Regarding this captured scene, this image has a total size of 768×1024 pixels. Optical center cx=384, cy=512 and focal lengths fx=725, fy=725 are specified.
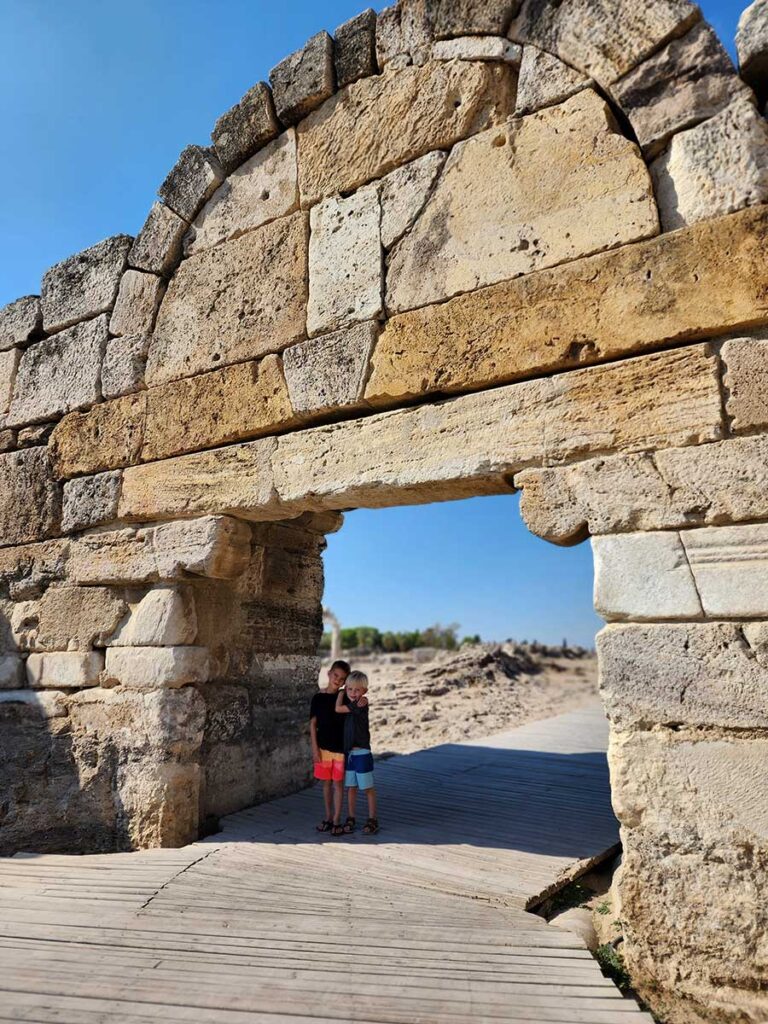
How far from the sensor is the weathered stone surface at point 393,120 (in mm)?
3676

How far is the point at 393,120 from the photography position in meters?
3.94

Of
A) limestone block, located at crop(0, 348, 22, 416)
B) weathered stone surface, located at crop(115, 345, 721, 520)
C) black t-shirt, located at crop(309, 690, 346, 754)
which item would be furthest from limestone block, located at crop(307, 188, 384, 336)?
limestone block, located at crop(0, 348, 22, 416)

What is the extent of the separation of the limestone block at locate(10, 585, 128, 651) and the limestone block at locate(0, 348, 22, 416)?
154cm

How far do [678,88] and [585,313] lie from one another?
1009 mm

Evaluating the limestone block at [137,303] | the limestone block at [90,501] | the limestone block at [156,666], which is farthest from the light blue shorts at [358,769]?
the limestone block at [137,303]

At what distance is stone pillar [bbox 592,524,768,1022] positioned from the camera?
2445mm

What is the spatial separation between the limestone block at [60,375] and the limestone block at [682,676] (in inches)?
145

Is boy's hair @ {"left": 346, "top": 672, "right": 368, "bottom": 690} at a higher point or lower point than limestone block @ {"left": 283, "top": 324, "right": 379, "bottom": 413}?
lower

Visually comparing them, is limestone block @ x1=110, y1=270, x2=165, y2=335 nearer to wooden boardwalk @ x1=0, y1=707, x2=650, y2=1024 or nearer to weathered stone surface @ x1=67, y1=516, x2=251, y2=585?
weathered stone surface @ x1=67, y1=516, x2=251, y2=585

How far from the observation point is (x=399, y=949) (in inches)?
103

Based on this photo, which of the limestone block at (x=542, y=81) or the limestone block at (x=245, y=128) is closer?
the limestone block at (x=542, y=81)

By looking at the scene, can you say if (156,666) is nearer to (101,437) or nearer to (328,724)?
(328,724)

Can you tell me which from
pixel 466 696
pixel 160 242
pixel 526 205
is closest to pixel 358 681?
pixel 526 205

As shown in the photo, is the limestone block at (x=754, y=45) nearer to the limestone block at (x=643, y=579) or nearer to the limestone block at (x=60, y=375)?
→ the limestone block at (x=643, y=579)
